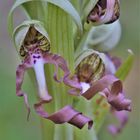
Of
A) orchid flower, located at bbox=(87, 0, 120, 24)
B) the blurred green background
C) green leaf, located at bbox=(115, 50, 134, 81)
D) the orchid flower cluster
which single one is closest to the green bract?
the orchid flower cluster

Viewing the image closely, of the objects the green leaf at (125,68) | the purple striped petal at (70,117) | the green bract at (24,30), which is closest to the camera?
the purple striped petal at (70,117)

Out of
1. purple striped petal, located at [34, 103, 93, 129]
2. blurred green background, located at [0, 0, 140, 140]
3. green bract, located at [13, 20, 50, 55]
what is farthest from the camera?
blurred green background, located at [0, 0, 140, 140]

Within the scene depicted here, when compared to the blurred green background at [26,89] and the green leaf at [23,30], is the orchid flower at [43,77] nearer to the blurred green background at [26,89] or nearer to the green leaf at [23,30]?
the green leaf at [23,30]

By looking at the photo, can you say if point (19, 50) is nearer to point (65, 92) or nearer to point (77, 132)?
point (65, 92)

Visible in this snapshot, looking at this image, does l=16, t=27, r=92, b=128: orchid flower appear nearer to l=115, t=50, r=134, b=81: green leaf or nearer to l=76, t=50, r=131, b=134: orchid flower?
l=76, t=50, r=131, b=134: orchid flower

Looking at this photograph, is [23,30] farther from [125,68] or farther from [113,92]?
[125,68]

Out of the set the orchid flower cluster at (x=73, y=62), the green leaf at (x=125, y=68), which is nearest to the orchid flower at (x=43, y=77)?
the orchid flower cluster at (x=73, y=62)

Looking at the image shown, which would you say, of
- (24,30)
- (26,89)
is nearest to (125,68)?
(24,30)

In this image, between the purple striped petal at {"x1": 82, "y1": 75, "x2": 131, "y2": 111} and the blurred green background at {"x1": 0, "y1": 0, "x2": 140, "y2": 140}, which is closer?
Result: the purple striped petal at {"x1": 82, "y1": 75, "x2": 131, "y2": 111}
